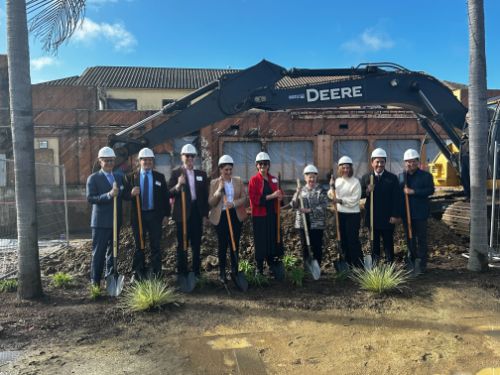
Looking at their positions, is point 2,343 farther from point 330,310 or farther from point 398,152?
point 398,152

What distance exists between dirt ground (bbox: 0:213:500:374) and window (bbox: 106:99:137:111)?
21.6 meters

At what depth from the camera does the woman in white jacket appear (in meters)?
5.87

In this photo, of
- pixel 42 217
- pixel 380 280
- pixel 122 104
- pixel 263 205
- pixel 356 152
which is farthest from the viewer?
pixel 122 104

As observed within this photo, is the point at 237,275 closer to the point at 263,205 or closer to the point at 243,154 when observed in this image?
the point at 263,205

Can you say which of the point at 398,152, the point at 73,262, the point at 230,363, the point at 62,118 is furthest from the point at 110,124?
the point at 230,363

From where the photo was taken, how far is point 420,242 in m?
6.13

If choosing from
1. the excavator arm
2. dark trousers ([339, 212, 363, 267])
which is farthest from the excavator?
dark trousers ([339, 212, 363, 267])

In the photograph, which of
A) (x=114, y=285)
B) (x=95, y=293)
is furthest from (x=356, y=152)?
(x=95, y=293)

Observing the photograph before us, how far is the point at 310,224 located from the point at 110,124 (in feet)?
44.4

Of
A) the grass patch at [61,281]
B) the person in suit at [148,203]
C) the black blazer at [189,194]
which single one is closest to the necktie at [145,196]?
the person in suit at [148,203]

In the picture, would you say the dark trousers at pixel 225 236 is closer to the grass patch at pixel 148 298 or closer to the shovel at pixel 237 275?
the shovel at pixel 237 275

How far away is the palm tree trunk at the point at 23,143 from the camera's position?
4883 millimetres

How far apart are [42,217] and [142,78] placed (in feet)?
58.1

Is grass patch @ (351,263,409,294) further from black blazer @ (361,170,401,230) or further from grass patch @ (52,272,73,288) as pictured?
grass patch @ (52,272,73,288)
